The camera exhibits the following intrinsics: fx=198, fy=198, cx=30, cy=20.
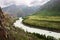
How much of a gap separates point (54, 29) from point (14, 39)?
16.1m

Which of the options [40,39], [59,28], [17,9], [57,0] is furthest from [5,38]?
[57,0]

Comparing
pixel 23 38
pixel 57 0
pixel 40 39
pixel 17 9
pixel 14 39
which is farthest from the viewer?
pixel 57 0

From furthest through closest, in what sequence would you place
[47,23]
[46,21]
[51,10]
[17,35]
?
[51,10]
[46,21]
[47,23]
[17,35]

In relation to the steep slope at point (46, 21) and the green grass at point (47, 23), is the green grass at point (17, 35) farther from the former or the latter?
the green grass at point (47, 23)

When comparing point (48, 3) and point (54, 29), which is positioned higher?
point (48, 3)

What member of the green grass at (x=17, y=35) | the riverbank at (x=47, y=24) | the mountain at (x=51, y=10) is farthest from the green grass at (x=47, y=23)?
the mountain at (x=51, y=10)

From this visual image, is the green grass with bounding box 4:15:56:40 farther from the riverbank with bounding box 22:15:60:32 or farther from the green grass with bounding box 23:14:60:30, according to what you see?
the green grass with bounding box 23:14:60:30

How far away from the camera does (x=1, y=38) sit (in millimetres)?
15609

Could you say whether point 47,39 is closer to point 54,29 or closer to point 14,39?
point 14,39

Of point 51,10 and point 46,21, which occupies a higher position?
point 51,10

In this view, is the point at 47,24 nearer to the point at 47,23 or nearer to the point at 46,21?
the point at 47,23

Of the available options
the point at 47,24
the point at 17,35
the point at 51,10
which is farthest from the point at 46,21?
the point at 51,10

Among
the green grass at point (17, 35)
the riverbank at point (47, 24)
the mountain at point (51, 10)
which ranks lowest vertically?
the riverbank at point (47, 24)

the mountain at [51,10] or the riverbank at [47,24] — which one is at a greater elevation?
the mountain at [51,10]
